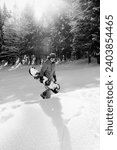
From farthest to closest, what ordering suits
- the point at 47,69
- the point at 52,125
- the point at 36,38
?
the point at 36,38 → the point at 47,69 → the point at 52,125

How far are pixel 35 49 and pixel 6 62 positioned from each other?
10.2 m

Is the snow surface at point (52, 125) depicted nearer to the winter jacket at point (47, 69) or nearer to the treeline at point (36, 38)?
the winter jacket at point (47, 69)

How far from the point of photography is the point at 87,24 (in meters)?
22.6

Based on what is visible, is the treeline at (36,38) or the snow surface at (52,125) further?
the treeline at (36,38)

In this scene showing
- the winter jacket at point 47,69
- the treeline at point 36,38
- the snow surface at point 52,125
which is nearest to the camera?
the snow surface at point 52,125

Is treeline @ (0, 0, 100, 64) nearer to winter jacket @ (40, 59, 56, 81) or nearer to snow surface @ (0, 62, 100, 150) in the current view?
winter jacket @ (40, 59, 56, 81)

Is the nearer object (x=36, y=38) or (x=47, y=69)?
(x=47, y=69)

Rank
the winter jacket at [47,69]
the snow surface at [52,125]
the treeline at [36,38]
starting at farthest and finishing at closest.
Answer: the treeline at [36,38] → the winter jacket at [47,69] → the snow surface at [52,125]

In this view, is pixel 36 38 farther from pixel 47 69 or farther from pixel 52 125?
pixel 52 125

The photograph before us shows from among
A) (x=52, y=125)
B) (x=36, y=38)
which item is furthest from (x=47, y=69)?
(x=36, y=38)

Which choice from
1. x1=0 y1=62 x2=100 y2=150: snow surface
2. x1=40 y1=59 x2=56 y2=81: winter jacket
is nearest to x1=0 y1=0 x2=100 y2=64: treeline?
x1=40 y1=59 x2=56 y2=81: winter jacket

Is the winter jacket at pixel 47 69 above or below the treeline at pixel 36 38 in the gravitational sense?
below

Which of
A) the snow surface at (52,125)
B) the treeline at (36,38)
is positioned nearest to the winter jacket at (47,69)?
the snow surface at (52,125)

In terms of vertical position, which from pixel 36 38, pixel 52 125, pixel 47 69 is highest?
pixel 36 38
